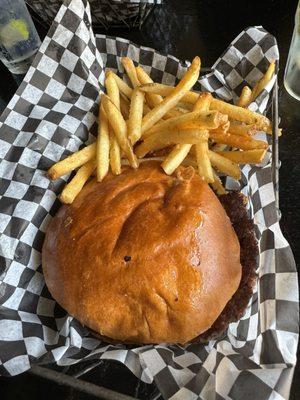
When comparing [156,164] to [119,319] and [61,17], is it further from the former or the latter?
[61,17]

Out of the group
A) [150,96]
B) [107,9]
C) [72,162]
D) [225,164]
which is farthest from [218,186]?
[107,9]

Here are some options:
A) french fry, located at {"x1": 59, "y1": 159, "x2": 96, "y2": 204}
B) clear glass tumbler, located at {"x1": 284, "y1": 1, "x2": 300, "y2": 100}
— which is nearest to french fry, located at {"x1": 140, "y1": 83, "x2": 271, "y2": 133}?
french fry, located at {"x1": 59, "y1": 159, "x2": 96, "y2": 204}

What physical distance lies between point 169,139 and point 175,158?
0.27 ft

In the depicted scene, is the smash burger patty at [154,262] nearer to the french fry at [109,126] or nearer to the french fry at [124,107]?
the french fry at [109,126]

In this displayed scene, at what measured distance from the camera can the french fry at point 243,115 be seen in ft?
5.44

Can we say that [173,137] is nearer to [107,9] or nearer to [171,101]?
[171,101]

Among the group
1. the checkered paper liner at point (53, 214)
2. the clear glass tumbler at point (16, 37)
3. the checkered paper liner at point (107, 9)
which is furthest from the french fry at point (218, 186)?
the clear glass tumbler at point (16, 37)

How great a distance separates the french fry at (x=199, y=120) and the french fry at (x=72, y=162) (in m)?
0.29

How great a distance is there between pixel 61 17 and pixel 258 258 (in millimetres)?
1284

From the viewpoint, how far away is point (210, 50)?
7.89ft

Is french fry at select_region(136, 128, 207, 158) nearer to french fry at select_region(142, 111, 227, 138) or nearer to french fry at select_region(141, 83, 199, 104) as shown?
french fry at select_region(142, 111, 227, 138)

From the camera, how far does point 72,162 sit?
1701 millimetres

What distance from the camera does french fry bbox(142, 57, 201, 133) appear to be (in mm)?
1678

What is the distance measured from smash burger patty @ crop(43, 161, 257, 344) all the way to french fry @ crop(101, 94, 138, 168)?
0.09 metres
